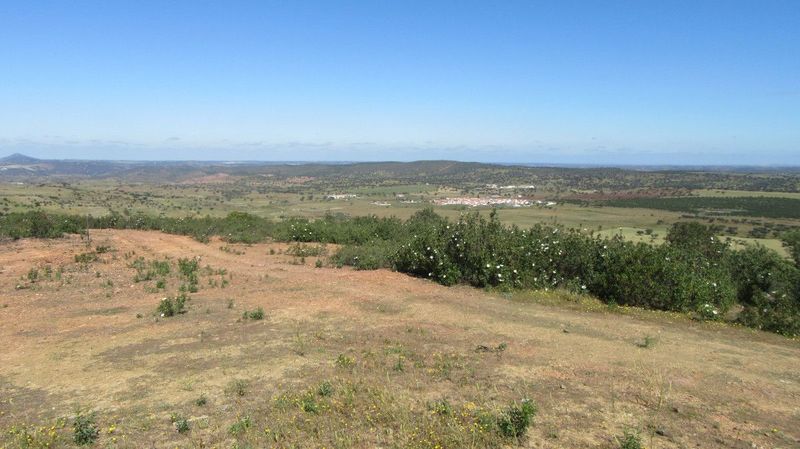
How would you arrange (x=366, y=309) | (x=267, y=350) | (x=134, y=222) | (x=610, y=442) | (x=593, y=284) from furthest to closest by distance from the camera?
(x=134, y=222) → (x=593, y=284) → (x=366, y=309) → (x=267, y=350) → (x=610, y=442)

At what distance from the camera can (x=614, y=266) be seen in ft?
43.0

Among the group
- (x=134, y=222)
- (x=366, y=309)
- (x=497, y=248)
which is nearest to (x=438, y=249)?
(x=497, y=248)

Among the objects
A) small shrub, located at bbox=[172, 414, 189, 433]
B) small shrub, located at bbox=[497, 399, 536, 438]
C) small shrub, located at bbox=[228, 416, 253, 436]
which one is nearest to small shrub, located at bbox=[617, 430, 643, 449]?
small shrub, located at bbox=[497, 399, 536, 438]

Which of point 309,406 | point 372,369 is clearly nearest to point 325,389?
point 309,406

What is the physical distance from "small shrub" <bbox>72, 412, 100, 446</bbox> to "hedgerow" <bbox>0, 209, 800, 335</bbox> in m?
10.1

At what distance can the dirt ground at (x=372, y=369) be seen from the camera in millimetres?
5766

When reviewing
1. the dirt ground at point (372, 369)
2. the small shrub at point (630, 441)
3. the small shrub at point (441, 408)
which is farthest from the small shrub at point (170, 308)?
the small shrub at point (630, 441)

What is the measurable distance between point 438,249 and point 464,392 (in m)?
8.70

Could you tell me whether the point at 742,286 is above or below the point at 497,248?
below

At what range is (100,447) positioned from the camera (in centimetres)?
547

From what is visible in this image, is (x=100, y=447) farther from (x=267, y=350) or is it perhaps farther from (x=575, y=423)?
(x=575, y=423)

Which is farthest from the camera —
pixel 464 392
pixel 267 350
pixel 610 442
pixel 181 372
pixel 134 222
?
pixel 134 222

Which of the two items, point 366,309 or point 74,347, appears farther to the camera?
point 366,309

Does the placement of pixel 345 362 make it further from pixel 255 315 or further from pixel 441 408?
pixel 255 315
